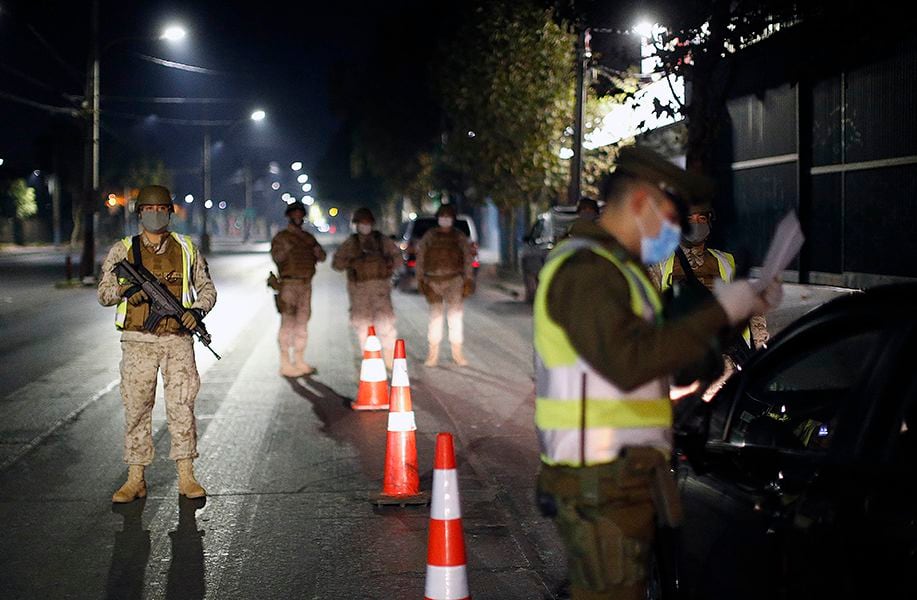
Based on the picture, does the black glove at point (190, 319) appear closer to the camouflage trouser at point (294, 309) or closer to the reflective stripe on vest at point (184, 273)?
the reflective stripe on vest at point (184, 273)

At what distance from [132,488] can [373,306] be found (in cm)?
588

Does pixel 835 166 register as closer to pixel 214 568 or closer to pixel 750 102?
pixel 750 102

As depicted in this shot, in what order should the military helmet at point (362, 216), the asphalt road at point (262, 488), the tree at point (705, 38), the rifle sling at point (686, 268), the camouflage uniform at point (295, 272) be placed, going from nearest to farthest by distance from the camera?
the asphalt road at point (262, 488)
the rifle sling at point (686, 268)
the military helmet at point (362, 216)
the camouflage uniform at point (295, 272)
the tree at point (705, 38)

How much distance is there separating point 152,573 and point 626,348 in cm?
388

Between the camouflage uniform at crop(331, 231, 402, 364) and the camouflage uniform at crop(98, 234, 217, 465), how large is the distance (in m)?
5.65

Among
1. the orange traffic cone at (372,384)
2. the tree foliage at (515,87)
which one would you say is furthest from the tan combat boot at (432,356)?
the tree foliage at (515,87)

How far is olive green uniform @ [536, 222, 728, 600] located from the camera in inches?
121

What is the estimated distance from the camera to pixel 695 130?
15625 millimetres

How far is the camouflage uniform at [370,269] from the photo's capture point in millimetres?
13336

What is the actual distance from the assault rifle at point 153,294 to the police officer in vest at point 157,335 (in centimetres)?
4

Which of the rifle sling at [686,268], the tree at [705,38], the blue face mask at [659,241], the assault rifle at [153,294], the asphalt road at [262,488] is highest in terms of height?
the tree at [705,38]

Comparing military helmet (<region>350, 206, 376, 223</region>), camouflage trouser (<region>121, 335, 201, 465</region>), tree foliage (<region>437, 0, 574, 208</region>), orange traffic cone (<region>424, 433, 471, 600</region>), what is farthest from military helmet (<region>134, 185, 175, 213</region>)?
tree foliage (<region>437, 0, 574, 208</region>)

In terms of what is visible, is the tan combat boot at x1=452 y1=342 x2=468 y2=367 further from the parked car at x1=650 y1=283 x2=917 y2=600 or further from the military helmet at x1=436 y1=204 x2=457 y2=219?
the parked car at x1=650 y1=283 x2=917 y2=600

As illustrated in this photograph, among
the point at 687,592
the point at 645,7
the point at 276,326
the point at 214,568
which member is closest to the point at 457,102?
the point at 276,326
